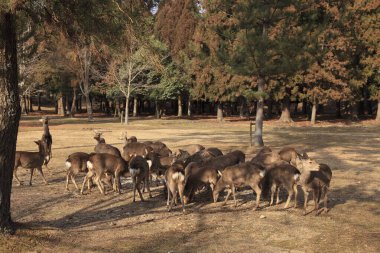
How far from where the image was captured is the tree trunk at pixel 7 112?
818cm

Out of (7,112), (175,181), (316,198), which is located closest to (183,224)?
(175,181)

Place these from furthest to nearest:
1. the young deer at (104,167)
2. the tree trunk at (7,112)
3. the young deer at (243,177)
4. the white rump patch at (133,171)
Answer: the young deer at (104,167) < the white rump patch at (133,171) < the young deer at (243,177) < the tree trunk at (7,112)

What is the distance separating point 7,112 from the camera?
27.0 feet

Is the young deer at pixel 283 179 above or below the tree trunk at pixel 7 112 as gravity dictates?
below

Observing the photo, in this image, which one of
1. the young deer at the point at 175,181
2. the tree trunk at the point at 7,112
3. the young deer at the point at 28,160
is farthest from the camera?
the young deer at the point at 28,160

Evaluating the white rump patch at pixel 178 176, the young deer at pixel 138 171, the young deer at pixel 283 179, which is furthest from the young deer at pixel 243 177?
the young deer at pixel 138 171

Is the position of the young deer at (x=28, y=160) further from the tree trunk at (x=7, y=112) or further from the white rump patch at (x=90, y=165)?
the tree trunk at (x=7, y=112)

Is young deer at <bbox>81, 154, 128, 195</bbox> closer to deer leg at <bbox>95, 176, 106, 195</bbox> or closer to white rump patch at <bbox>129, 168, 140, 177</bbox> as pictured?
deer leg at <bbox>95, 176, 106, 195</bbox>

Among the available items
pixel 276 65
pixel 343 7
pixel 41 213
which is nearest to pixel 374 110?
pixel 343 7

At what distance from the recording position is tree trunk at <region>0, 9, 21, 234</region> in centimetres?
818

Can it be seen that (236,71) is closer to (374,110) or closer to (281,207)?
(281,207)

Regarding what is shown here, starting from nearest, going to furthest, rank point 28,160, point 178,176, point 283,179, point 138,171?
point 178,176 < point 283,179 < point 138,171 < point 28,160

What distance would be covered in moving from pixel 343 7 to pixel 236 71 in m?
27.8

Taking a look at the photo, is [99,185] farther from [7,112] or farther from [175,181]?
[7,112]
